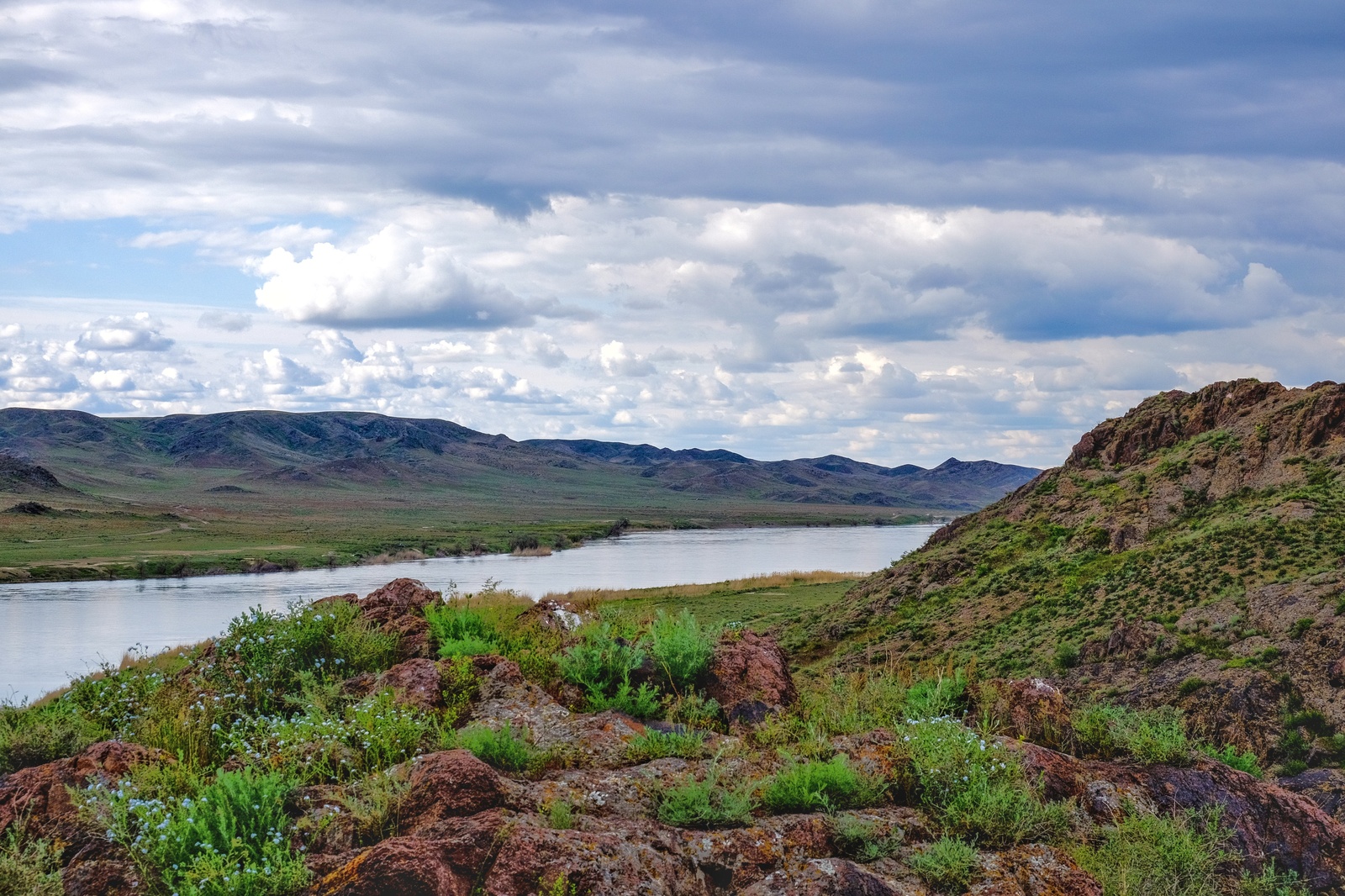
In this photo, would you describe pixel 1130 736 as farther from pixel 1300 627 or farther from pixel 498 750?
pixel 1300 627

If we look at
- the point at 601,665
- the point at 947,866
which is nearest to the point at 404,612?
the point at 601,665

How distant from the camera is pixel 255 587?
59.0 meters

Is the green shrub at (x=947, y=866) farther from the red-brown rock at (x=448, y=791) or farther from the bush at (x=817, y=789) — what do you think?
the red-brown rock at (x=448, y=791)

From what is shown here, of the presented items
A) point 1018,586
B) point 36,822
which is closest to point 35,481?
point 1018,586

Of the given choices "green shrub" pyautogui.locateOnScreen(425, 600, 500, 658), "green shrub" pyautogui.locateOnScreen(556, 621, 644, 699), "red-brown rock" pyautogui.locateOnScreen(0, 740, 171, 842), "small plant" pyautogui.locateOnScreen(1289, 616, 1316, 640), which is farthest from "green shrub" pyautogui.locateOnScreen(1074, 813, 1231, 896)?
"small plant" pyautogui.locateOnScreen(1289, 616, 1316, 640)

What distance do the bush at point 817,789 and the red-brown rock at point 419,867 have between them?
5.63 feet

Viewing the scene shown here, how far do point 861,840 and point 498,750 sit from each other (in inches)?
85.6

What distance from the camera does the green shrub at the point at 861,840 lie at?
18.1 ft

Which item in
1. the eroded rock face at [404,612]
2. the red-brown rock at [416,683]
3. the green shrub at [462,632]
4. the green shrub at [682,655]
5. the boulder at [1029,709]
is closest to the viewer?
the red-brown rock at [416,683]

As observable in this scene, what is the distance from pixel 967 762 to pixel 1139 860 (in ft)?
3.40

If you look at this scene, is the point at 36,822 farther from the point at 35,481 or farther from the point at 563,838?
the point at 35,481

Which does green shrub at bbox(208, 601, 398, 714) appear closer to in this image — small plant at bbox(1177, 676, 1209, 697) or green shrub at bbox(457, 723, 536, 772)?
green shrub at bbox(457, 723, 536, 772)

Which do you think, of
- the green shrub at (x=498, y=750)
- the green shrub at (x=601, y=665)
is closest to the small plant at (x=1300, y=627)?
the green shrub at (x=601, y=665)

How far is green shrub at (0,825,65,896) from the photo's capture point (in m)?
4.75
